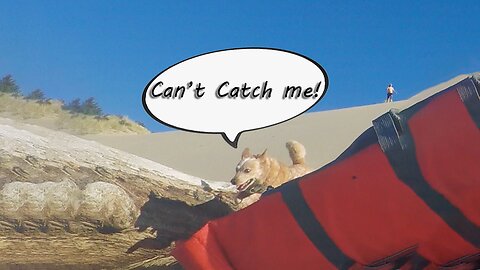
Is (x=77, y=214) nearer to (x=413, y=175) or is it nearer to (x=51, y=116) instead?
(x=413, y=175)

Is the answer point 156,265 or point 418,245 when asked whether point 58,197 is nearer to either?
point 156,265

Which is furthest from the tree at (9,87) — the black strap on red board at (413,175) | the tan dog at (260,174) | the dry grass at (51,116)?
the black strap on red board at (413,175)

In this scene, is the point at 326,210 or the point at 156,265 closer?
the point at 326,210

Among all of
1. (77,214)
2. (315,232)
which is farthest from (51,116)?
(315,232)

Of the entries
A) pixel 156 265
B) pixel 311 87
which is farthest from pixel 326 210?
pixel 311 87

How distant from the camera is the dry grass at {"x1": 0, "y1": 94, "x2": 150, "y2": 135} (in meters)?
3.51

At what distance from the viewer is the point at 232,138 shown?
12.8ft

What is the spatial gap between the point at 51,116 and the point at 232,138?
3.66ft

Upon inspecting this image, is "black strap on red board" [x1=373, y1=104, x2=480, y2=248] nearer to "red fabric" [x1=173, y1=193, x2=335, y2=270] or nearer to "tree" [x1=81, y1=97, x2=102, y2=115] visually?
"red fabric" [x1=173, y1=193, x2=335, y2=270]

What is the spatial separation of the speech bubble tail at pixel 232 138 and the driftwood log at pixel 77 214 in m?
1.13

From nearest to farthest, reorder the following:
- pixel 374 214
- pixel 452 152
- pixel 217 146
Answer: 1. pixel 452 152
2. pixel 374 214
3. pixel 217 146

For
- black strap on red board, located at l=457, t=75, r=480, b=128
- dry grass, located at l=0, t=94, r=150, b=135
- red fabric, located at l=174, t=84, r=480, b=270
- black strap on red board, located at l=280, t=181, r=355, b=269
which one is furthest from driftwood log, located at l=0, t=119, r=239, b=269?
black strap on red board, located at l=457, t=75, r=480, b=128

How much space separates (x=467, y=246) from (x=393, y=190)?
188mm

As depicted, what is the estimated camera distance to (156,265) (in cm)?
239
